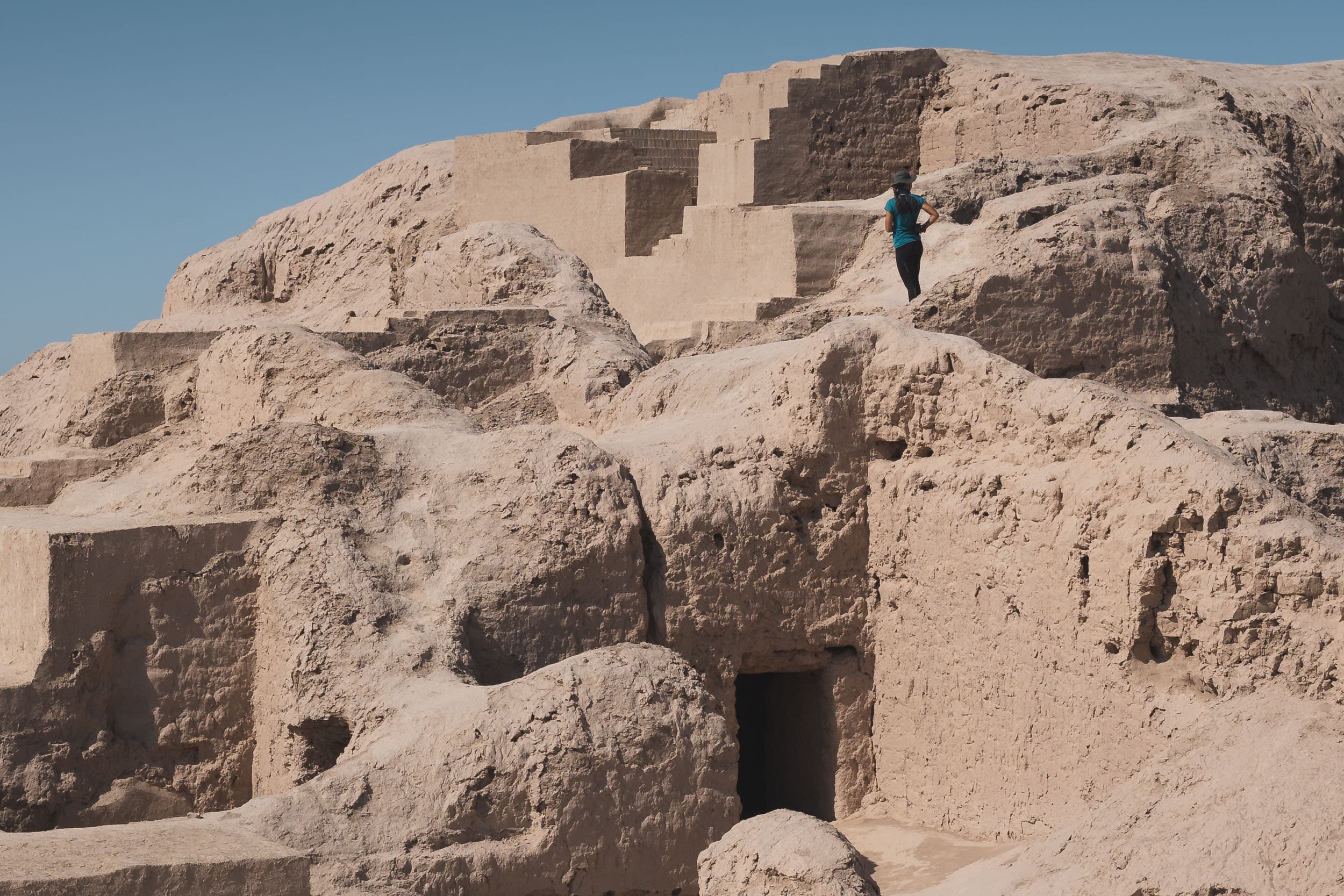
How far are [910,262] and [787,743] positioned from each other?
13.2 ft

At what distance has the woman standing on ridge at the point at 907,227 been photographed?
40.9ft

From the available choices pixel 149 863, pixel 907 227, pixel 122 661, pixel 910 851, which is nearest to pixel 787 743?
pixel 910 851

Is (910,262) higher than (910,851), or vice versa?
(910,262)

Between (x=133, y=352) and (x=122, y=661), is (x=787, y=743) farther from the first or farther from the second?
(x=133, y=352)

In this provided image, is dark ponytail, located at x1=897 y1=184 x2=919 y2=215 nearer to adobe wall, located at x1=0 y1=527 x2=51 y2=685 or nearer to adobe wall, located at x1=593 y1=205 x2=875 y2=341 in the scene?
adobe wall, located at x1=593 y1=205 x2=875 y2=341

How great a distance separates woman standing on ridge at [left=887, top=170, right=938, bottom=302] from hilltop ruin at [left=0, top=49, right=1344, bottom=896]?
19.4 inches

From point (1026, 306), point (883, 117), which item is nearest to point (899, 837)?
point (1026, 306)

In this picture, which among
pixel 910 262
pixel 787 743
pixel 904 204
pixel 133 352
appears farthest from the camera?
pixel 910 262

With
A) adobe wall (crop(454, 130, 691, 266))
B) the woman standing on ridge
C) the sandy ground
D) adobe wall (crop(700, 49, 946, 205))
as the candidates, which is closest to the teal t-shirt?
the woman standing on ridge

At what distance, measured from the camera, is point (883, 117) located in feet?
61.7

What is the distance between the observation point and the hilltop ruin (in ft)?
22.0

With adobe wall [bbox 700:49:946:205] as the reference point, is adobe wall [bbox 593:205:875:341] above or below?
below

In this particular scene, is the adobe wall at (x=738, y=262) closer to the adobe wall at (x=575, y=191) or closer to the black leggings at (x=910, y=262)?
the adobe wall at (x=575, y=191)

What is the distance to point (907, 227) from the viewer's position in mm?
12492
